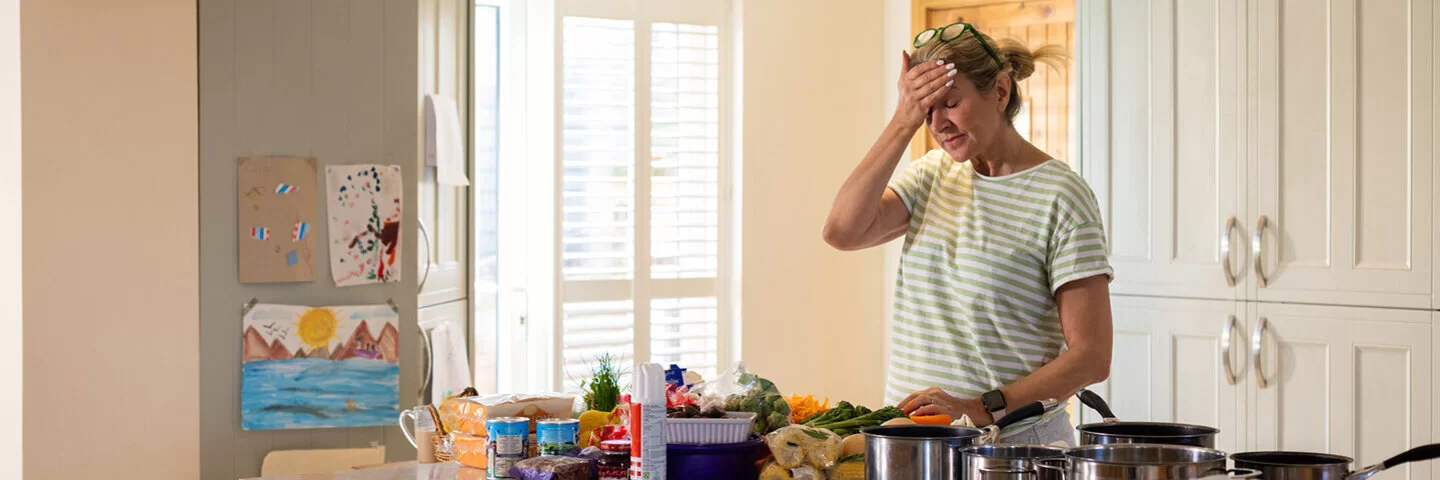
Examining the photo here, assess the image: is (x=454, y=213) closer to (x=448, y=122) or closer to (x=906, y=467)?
(x=448, y=122)

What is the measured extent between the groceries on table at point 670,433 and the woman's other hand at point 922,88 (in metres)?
0.49

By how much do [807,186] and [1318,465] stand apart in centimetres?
328

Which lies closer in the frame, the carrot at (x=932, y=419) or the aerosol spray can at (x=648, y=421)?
the aerosol spray can at (x=648, y=421)

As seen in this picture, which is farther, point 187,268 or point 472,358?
point 472,358

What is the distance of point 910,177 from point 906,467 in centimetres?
85

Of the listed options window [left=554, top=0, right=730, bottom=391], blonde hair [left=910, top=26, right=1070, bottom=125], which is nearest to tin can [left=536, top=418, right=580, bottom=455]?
blonde hair [left=910, top=26, right=1070, bottom=125]

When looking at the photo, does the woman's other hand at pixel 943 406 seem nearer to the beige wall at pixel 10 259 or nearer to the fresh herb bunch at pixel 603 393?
the fresh herb bunch at pixel 603 393

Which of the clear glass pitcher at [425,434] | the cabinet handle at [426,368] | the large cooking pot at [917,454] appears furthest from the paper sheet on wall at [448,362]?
the large cooking pot at [917,454]

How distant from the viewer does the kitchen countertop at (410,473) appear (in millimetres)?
1883

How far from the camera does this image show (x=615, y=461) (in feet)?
5.36

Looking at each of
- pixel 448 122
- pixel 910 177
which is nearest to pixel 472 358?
pixel 448 122

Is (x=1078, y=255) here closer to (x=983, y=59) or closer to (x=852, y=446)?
(x=983, y=59)

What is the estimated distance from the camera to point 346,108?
2.86 metres

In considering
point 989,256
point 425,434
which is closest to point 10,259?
point 425,434
